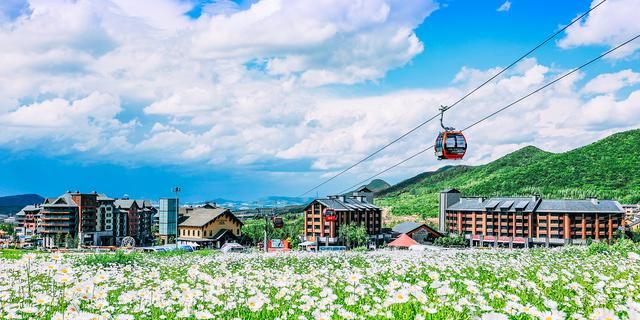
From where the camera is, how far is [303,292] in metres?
9.45

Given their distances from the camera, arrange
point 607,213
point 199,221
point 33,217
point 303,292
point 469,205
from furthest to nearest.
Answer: point 33,217 < point 469,205 < point 199,221 < point 607,213 < point 303,292

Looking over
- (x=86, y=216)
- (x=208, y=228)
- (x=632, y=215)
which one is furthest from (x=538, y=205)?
(x=86, y=216)

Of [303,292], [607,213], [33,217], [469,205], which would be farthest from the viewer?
[33,217]

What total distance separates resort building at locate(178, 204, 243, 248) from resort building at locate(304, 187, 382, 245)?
40.3 ft

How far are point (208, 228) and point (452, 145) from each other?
239ft

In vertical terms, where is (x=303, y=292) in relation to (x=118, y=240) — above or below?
above

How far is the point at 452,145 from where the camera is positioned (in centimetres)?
2322

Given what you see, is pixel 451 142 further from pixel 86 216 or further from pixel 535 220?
pixel 86 216

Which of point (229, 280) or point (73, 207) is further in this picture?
point (73, 207)

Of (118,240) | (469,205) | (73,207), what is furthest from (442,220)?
(73,207)

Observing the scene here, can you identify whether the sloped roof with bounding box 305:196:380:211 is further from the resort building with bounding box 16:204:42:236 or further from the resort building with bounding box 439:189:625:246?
the resort building with bounding box 16:204:42:236

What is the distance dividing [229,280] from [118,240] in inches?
3807

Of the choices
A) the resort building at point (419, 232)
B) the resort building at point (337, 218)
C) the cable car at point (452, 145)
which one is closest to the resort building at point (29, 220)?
the resort building at point (337, 218)

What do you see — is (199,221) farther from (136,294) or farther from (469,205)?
(136,294)
